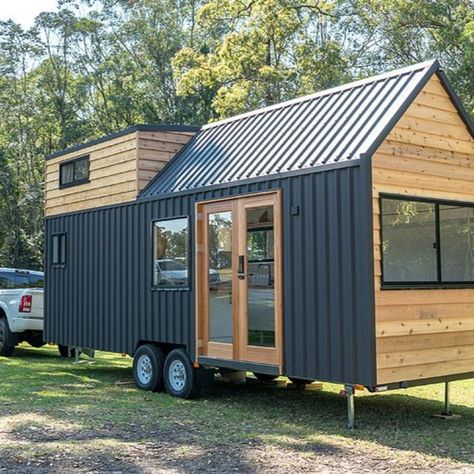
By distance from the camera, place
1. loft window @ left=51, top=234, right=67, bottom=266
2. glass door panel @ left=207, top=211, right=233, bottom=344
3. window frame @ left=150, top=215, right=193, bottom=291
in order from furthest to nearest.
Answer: loft window @ left=51, top=234, right=67, bottom=266 < window frame @ left=150, top=215, right=193, bottom=291 < glass door panel @ left=207, top=211, right=233, bottom=344

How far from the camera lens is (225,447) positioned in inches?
250

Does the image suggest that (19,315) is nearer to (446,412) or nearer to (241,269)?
(241,269)

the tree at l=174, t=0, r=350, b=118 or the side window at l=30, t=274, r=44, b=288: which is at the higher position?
the tree at l=174, t=0, r=350, b=118

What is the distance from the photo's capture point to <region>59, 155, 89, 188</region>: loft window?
1209 cm

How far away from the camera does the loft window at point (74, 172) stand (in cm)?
1209

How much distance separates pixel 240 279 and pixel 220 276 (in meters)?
0.46

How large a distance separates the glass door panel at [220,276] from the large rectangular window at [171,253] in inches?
18.7

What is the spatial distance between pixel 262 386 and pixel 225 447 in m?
4.22

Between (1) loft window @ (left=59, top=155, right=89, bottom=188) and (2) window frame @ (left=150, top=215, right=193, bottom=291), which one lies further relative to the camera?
(1) loft window @ (left=59, top=155, right=89, bottom=188)

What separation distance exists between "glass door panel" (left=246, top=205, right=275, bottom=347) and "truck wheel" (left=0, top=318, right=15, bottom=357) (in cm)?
732

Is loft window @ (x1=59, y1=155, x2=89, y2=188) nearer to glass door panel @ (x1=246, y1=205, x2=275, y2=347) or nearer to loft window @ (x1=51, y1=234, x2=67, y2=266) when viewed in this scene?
loft window @ (x1=51, y1=234, x2=67, y2=266)

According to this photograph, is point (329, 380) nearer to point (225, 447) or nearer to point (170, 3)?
point (225, 447)

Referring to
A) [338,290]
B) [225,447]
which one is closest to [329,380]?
[338,290]

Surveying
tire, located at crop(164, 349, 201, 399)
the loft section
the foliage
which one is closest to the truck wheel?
the loft section
